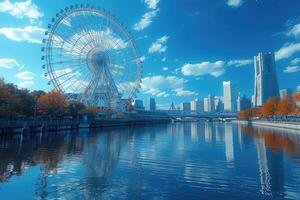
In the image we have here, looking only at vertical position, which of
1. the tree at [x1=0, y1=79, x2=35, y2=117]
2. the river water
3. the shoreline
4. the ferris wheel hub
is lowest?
the river water

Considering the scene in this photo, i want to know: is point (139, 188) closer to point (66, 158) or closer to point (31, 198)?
point (31, 198)

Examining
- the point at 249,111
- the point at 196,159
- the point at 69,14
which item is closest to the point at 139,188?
the point at 196,159

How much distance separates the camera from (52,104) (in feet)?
259

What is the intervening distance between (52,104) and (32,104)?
7331mm

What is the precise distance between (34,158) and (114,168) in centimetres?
930

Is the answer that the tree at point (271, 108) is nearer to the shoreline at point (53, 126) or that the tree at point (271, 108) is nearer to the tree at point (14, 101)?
the shoreline at point (53, 126)

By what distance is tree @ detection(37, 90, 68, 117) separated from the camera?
77.8m

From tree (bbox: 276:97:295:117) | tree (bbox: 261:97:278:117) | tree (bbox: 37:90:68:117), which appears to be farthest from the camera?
tree (bbox: 261:97:278:117)

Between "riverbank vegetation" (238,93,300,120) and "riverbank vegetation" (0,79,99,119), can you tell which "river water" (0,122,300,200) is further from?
"riverbank vegetation" (238,93,300,120)

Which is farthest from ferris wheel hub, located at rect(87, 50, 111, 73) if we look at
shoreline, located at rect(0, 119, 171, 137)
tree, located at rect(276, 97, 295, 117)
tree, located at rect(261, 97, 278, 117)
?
tree, located at rect(261, 97, 278, 117)

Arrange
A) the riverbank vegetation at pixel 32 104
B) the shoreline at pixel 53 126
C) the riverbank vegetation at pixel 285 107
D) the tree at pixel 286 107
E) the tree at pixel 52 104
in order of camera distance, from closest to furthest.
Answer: the shoreline at pixel 53 126 → the riverbank vegetation at pixel 32 104 → the tree at pixel 52 104 → the riverbank vegetation at pixel 285 107 → the tree at pixel 286 107

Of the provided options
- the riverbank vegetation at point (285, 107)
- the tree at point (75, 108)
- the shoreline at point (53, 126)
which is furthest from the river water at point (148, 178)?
the riverbank vegetation at point (285, 107)

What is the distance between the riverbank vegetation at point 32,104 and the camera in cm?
5791

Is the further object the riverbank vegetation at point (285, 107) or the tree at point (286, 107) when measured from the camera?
the tree at point (286, 107)
